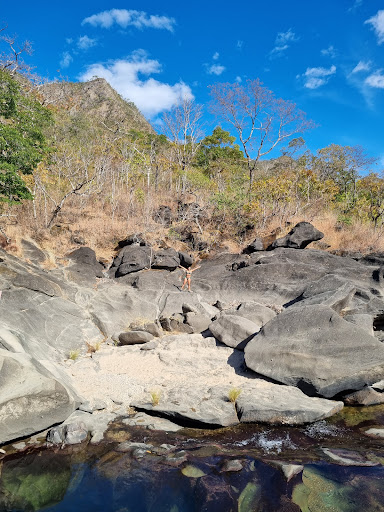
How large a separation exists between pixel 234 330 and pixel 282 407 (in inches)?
129

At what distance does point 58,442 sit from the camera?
4934 mm

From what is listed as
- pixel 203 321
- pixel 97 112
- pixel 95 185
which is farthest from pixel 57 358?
pixel 97 112

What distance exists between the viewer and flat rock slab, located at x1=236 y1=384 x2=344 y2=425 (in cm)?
552

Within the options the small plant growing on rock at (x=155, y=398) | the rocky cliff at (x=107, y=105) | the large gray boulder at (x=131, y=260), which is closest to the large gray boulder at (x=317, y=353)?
the small plant growing on rock at (x=155, y=398)

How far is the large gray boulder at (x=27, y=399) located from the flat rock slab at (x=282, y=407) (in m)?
2.91

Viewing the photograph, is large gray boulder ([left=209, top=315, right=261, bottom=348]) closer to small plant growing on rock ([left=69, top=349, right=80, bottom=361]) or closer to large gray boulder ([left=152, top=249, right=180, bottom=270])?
small plant growing on rock ([left=69, top=349, right=80, bottom=361])

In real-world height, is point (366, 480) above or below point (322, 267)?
below

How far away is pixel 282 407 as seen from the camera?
5715 millimetres

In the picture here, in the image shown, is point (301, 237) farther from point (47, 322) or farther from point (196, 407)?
point (47, 322)

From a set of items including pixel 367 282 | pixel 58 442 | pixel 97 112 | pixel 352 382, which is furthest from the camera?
pixel 97 112

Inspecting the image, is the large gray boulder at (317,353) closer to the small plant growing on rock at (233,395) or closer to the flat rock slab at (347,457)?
the small plant growing on rock at (233,395)

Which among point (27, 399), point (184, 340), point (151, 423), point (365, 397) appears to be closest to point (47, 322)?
point (184, 340)

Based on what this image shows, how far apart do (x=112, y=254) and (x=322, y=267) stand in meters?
8.79

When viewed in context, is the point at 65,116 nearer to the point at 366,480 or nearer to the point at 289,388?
the point at 289,388
